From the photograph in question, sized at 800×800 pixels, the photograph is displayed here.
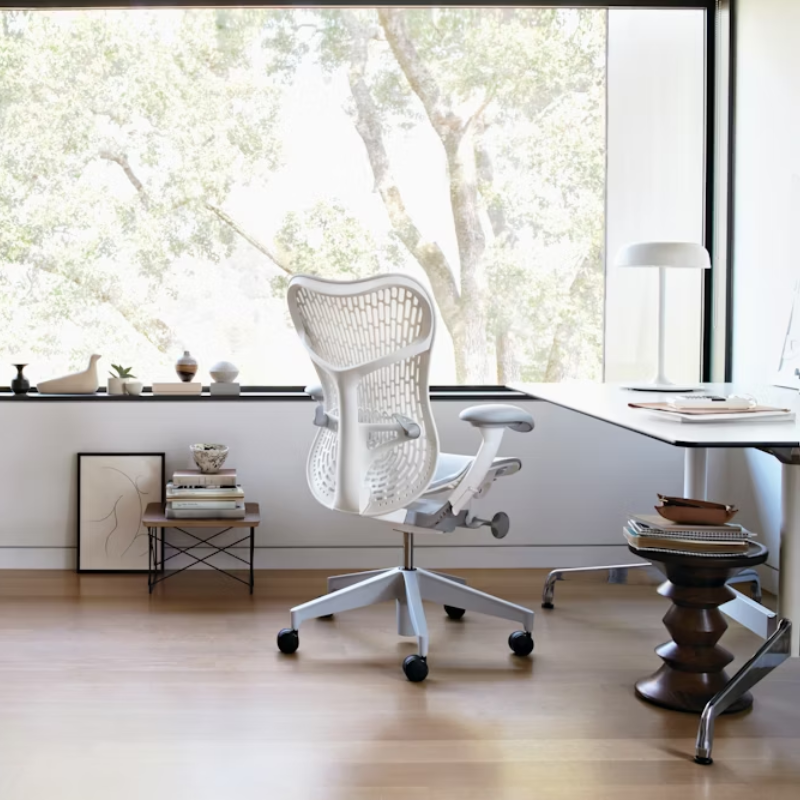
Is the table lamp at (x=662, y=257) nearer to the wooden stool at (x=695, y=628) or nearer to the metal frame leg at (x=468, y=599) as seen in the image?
the metal frame leg at (x=468, y=599)

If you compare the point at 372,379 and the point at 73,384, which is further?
the point at 73,384

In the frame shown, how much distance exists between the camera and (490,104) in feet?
15.8

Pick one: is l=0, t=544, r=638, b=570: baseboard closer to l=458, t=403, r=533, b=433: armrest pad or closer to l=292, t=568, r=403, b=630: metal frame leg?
l=292, t=568, r=403, b=630: metal frame leg

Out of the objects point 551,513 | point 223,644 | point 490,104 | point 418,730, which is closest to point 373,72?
point 490,104

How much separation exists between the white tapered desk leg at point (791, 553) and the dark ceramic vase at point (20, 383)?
2980 mm

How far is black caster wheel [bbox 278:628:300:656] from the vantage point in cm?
317

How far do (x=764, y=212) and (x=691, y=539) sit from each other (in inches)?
70.3

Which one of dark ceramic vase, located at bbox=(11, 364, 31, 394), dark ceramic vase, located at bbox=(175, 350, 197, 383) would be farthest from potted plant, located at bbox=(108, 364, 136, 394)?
dark ceramic vase, located at bbox=(11, 364, 31, 394)

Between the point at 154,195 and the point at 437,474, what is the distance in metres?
2.09

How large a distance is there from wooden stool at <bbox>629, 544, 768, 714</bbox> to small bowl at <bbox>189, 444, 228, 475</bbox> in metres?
1.86

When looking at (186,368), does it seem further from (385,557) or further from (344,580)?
(344,580)

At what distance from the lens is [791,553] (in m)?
2.58

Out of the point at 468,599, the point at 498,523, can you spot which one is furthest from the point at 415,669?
the point at 498,523

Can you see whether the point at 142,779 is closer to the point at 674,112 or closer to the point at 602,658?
the point at 602,658
